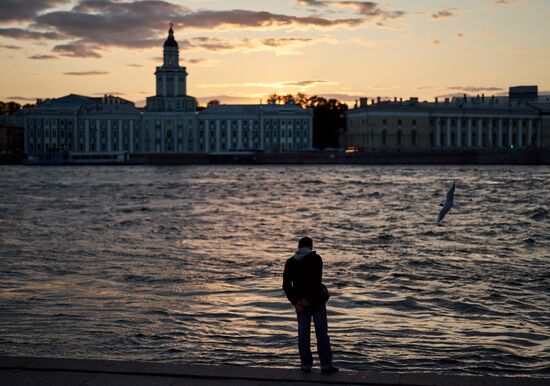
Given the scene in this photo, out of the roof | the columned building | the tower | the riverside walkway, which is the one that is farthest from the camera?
the tower

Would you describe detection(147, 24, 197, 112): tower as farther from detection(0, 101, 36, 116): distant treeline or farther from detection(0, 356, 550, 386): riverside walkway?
detection(0, 356, 550, 386): riverside walkway

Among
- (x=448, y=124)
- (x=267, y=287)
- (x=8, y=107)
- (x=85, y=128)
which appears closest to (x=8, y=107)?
(x=8, y=107)

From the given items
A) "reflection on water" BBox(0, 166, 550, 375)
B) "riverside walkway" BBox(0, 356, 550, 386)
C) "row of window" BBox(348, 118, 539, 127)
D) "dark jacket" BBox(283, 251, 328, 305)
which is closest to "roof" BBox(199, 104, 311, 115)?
"row of window" BBox(348, 118, 539, 127)

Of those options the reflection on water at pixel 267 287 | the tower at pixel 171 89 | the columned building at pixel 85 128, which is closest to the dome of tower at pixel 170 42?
the tower at pixel 171 89

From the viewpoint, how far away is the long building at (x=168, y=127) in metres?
90.7

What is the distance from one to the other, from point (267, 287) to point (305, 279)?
5.91 meters

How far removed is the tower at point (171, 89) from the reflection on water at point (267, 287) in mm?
64608

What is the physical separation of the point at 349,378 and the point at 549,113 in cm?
9215

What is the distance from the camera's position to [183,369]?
20.2 ft

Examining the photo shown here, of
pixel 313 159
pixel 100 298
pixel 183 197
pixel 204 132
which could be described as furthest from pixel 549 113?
pixel 100 298

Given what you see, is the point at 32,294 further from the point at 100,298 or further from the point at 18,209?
the point at 18,209

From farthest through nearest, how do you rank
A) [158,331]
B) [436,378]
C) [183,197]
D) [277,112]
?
[277,112]
[183,197]
[158,331]
[436,378]

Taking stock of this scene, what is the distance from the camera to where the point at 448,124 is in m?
91.4

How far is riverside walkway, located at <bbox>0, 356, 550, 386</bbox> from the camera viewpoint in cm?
586
